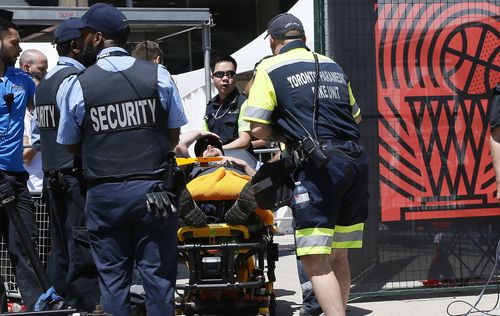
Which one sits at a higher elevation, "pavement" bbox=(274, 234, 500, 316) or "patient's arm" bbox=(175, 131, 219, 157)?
"patient's arm" bbox=(175, 131, 219, 157)

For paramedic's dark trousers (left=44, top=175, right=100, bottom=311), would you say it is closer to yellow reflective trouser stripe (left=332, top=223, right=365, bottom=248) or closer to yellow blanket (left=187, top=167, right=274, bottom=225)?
yellow blanket (left=187, top=167, right=274, bottom=225)

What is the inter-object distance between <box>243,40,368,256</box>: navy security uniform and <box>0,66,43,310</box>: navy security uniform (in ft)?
6.02

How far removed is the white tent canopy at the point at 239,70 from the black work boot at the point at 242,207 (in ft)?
21.0

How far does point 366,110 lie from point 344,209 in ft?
7.31

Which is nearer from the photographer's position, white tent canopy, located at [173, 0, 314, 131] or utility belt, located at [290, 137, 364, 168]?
utility belt, located at [290, 137, 364, 168]

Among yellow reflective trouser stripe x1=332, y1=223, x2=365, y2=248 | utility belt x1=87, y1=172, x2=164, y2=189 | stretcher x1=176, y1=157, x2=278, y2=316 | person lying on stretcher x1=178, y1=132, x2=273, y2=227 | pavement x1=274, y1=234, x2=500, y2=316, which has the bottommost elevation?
pavement x1=274, y1=234, x2=500, y2=316

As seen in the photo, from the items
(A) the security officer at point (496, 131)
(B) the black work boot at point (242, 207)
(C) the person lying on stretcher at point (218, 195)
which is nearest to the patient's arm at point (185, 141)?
(C) the person lying on stretcher at point (218, 195)

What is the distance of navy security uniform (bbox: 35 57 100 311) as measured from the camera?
6.58 metres

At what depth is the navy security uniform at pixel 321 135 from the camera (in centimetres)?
618

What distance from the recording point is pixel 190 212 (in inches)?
277

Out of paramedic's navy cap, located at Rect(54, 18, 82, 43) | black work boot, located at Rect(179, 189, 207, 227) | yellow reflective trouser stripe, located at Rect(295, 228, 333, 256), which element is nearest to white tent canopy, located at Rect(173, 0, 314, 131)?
black work boot, located at Rect(179, 189, 207, 227)

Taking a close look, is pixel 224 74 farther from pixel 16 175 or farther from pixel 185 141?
pixel 16 175

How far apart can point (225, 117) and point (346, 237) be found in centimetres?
250

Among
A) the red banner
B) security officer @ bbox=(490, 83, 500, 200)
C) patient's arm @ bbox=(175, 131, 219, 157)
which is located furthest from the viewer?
the red banner
